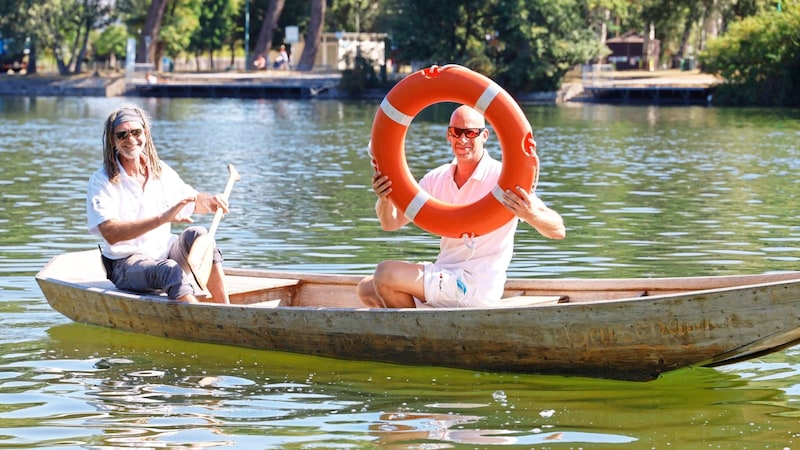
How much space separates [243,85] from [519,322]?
174ft

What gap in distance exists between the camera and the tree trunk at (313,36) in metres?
64.8

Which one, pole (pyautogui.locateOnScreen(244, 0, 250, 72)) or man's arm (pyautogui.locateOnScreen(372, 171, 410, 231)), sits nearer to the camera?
man's arm (pyautogui.locateOnScreen(372, 171, 410, 231))

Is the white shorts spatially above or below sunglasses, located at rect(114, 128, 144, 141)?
below

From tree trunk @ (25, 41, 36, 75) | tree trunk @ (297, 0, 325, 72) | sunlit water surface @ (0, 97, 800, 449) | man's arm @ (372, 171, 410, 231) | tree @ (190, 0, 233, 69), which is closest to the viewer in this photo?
sunlit water surface @ (0, 97, 800, 449)

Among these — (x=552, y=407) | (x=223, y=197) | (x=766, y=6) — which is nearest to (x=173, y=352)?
(x=223, y=197)

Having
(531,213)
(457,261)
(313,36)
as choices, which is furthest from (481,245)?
(313,36)

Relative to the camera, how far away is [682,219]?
15.9m

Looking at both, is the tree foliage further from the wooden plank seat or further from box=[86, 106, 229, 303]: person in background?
box=[86, 106, 229, 303]: person in background

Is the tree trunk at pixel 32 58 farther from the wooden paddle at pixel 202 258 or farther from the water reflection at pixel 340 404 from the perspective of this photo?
the water reflection at pixel 340 404

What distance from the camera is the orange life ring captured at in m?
7.81

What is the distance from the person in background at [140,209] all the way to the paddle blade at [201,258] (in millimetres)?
42

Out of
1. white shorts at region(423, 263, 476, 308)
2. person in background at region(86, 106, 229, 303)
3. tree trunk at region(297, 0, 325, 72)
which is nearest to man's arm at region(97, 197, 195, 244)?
person in background at region(86, 106, 229, 303)

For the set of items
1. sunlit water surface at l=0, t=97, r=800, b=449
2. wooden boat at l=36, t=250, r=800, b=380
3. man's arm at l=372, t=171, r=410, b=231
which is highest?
man's arm at l=372, t=171, r=410, b=231

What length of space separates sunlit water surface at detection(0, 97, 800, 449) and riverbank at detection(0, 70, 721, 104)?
27.0m
